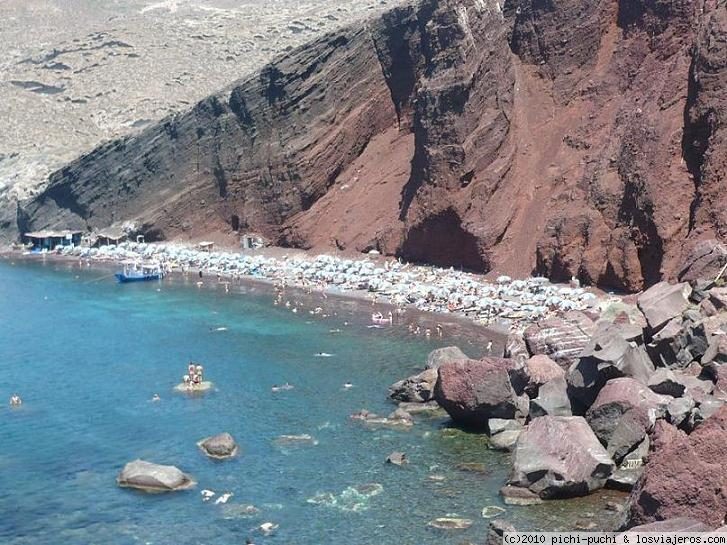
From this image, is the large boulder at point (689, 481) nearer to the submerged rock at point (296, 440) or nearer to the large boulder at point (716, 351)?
the large boulder at point (716, 351)

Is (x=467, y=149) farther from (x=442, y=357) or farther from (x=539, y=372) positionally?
(x=539, y=372)

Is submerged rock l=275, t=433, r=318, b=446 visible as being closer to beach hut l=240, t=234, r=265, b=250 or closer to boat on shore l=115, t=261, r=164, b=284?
boat on shore l=115, t=261, r=164, b=284

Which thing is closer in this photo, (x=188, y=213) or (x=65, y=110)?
(x=188, y=213)

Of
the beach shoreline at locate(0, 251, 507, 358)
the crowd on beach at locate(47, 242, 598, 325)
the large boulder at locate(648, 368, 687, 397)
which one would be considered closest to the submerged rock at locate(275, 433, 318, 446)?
the large boulder at locate(648, 368, 687, 397)

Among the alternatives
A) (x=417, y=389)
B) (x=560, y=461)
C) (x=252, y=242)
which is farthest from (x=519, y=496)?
(x=252, y=242)

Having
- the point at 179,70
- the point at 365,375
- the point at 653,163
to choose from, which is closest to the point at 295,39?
the point at 179,70

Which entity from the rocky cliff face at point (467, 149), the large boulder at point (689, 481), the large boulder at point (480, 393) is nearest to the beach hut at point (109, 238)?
the rocky cliff face at point (467, 149)

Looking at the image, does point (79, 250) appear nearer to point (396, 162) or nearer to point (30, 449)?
point (396, 162)
